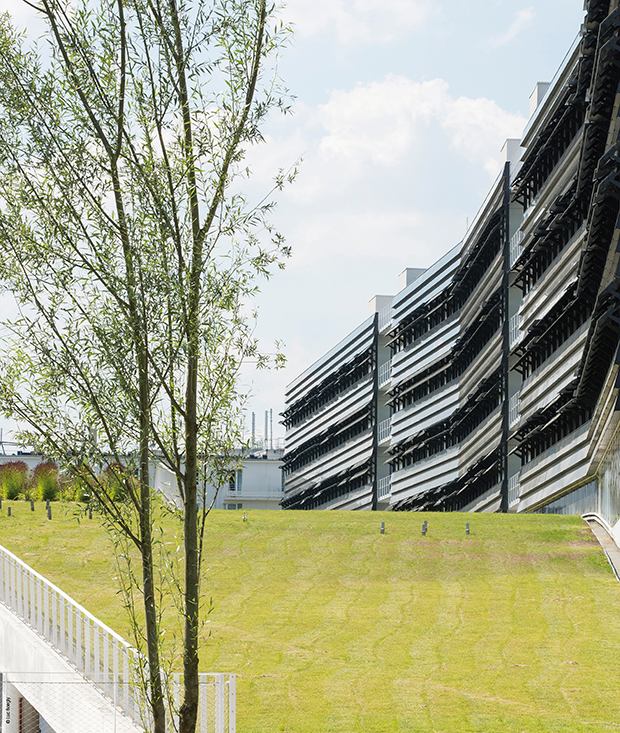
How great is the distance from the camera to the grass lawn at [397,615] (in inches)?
631

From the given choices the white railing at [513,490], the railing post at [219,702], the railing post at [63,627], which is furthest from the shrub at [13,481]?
the railing post at [219,702]

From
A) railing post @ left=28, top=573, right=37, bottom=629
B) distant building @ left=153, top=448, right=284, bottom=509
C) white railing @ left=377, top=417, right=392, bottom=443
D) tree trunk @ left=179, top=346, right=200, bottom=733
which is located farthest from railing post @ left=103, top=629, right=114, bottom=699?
distant building @ left=153, top=448, right=284, bottom=509

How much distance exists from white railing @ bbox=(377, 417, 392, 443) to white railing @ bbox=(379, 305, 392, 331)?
29.2 feet

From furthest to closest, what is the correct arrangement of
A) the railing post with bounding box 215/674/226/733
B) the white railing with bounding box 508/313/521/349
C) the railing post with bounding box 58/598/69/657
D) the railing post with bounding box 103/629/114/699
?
1. the white railing with bounding box 508/313/521/349
2. the railing post with bounding box 58/598/69/657
3. the railing post with bounding box 103/629/114/699
4. the railing post with bounding box 215/674/226/733

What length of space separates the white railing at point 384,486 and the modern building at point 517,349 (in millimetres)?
136

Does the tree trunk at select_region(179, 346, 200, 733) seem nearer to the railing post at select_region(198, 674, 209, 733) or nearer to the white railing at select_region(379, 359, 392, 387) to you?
the railing post at select_region(198, 674, 209, 733)

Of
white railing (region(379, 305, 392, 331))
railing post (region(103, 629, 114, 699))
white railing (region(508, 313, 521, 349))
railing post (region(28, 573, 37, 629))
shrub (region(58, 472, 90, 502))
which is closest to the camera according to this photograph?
shrub (region(58, 472, 90, 502))

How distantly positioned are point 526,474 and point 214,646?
3620 centimetres

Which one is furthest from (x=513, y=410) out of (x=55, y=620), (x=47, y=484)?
(x=55, y=620)

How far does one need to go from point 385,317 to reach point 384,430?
10.7m

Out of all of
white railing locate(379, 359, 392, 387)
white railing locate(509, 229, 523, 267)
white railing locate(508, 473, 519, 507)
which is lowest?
white railing locate(508, 473, 519, 507)

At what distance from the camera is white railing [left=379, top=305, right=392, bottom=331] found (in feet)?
305

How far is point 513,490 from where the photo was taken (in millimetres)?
58406

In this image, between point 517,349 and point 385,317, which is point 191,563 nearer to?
point 517,349
